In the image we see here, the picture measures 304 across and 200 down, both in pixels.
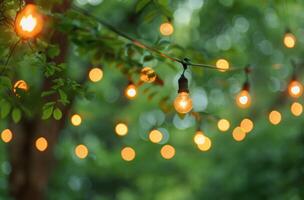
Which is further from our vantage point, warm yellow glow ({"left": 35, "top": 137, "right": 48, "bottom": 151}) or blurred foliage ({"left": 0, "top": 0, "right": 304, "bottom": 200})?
warm yellow glow ({"left": 35, "top": 137, "right": 48, "bottom": 151})

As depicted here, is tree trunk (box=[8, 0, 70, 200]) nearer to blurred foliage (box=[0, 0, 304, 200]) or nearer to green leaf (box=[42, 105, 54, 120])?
blurred foliage (box=[0, 0, 304, 200])

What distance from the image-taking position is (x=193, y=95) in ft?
29.0

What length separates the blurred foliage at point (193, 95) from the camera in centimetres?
387

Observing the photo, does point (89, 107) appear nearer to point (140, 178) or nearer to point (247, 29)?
point (140, 178)

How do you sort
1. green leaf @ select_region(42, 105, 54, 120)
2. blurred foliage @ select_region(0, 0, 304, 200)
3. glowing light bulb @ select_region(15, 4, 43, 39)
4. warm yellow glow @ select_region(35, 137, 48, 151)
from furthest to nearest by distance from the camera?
1. warm yellow glow @ select_region(35, 137, 48, 151)
2. blurred foliage @ select_region(0, 0, 304, 200)
3. green leaf @ select_region(42, 105, 54, 120)
4. glowing light bulb @ select_region(15, 4, 43, 39)

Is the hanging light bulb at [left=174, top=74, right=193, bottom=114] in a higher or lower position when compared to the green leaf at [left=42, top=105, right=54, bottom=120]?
higher

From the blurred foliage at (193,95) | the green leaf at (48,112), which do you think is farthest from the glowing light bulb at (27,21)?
the green leaf at (48,112)

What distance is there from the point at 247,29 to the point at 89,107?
278cm

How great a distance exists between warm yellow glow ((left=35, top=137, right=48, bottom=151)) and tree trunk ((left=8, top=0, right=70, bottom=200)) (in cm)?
7

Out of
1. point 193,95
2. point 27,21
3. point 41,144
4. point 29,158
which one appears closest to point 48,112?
point 27,21

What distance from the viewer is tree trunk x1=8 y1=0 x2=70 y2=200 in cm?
624

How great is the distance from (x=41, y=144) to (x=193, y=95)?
10.8ft

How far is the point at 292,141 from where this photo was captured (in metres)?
7.64

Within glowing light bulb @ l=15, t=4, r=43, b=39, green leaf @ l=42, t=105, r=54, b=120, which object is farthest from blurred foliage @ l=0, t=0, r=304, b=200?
glowing light bulb @ l=15, t=4, r=43, b=39
